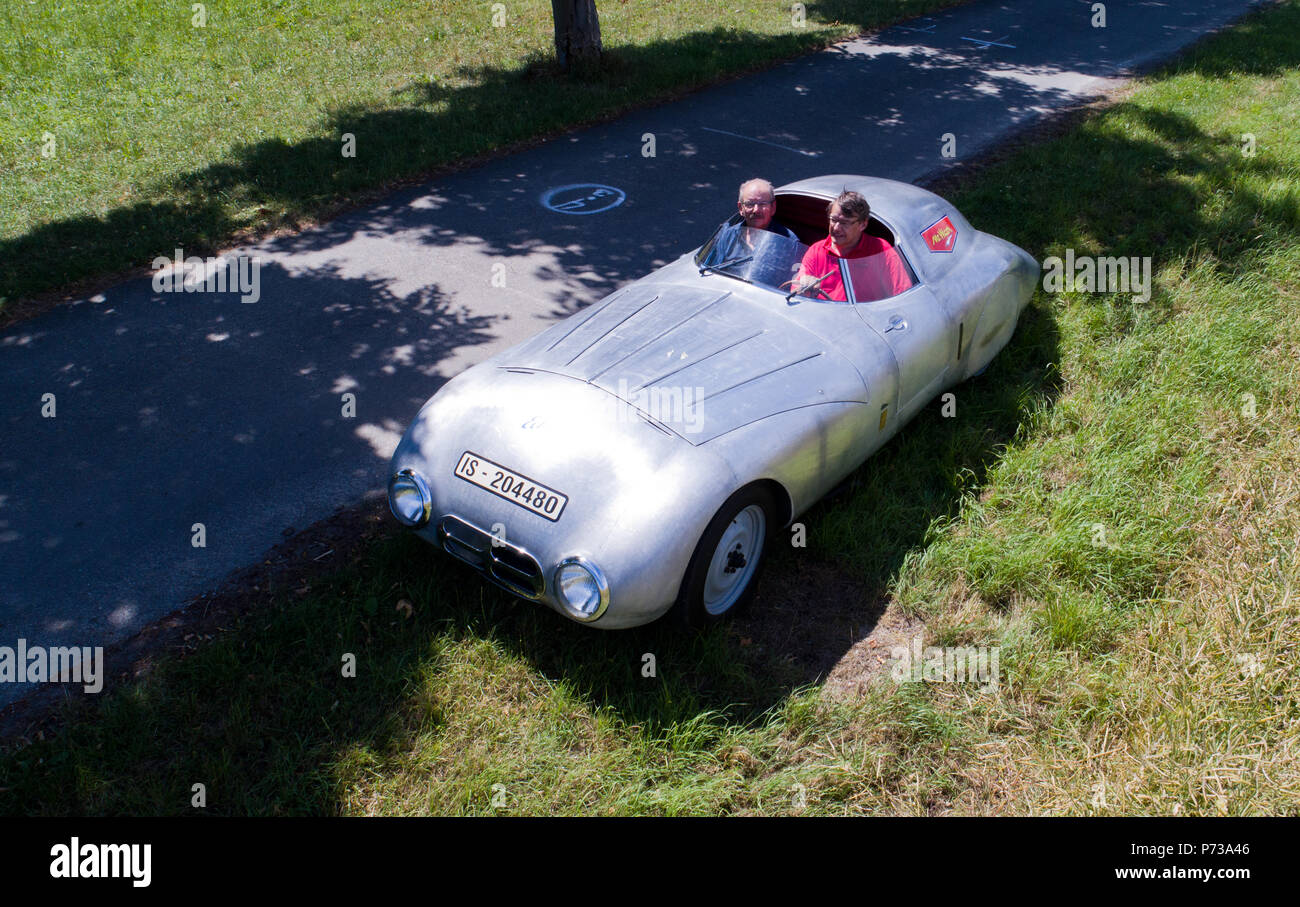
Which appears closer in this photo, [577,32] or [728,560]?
[728,560]

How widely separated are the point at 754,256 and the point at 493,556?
238cm

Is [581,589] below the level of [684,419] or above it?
below

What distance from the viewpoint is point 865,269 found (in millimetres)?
5000

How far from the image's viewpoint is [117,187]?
368 inches

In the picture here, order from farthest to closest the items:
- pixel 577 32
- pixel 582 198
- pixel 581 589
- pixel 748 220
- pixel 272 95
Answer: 1. pixel 577 32
2. pixel 272 95
3. pixel 582 198
4. pixel 748 220
5. pixel 581 589

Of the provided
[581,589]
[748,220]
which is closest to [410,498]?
[581,589]

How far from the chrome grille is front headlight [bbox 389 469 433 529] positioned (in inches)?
4.2

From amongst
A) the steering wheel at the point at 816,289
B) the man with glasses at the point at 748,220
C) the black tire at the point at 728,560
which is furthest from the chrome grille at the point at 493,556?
the man with glasses at the point at 748,220

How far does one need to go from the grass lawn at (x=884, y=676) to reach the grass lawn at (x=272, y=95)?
505cm

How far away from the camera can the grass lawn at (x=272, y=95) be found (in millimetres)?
8656

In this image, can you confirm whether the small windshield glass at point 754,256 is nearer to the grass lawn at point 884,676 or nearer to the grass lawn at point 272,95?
the grass lawn at point 884,676

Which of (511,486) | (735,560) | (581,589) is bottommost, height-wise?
(735,560)

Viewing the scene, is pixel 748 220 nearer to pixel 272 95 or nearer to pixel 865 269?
pixel 865 269
